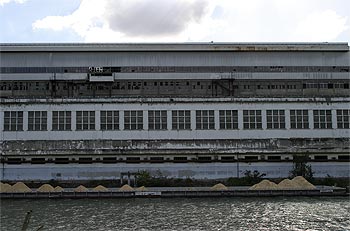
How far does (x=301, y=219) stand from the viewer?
71.7 feet

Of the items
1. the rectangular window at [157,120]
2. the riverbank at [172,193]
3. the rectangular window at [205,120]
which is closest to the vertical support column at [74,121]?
the rectangular window at [157,120]

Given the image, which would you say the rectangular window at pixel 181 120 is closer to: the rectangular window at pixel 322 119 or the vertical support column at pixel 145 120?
the vertical support column at pixel 145 120

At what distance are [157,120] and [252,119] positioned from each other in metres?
7.00

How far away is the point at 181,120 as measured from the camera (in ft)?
121

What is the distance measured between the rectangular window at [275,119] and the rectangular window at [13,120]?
59.4 feet

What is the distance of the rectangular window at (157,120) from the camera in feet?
121

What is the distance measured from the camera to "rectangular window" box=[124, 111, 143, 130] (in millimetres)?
36781

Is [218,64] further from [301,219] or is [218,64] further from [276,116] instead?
[301,219]

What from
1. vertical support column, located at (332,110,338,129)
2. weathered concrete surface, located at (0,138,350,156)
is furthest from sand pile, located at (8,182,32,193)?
vertical support column, located at (332,110,338,129)

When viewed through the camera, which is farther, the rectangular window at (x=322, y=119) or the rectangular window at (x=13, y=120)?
the rectangular window at (x=322, y=119)

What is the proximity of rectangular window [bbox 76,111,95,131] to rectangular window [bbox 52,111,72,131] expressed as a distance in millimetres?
657

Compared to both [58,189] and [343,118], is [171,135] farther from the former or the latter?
[343,118]

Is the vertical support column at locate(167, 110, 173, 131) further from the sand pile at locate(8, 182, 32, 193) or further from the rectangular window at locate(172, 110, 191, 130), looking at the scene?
the sand pile at locate(8, 182, 32, 193)

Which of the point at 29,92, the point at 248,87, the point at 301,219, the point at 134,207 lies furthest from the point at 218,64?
the point at 301,219
